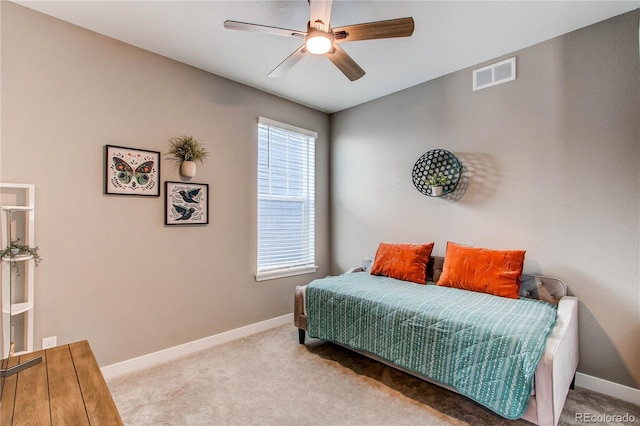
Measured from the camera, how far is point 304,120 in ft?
13.3

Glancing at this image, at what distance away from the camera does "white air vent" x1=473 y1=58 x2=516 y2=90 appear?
109 inches

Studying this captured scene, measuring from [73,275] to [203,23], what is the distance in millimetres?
2143

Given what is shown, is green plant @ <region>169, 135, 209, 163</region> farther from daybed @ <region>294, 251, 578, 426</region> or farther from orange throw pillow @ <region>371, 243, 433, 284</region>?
orange throw pillow @ <region>371, 243, 433, 284</region>

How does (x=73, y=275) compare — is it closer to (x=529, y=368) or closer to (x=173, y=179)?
(x=173, y=179)

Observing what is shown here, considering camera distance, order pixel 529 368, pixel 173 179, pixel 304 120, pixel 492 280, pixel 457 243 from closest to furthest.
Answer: pixel 529 368
pixel 492 280
pixel 173 179
pixel 457 243
pixel 304 120

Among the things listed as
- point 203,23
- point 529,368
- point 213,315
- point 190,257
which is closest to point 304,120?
point 203,23

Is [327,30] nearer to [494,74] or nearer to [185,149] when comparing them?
[185,149]

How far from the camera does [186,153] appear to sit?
290 cm

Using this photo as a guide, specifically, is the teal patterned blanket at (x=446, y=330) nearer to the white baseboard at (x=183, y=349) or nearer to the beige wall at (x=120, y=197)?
the white baseboard at (x=183, y=349)

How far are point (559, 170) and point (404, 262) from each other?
1.50m

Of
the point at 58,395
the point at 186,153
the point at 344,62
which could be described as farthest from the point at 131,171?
the point at 344,62

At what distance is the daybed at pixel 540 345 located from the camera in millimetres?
1631

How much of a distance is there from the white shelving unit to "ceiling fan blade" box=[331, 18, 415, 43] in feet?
7.66

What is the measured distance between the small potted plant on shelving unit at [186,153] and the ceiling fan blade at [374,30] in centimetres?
170
